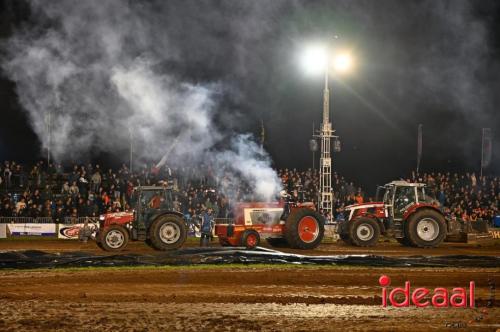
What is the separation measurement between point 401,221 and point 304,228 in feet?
11.0

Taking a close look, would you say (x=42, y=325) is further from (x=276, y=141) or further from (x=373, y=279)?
(x=276, y=141)

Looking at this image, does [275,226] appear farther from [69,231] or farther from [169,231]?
[69,231]

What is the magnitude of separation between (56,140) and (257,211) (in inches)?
487

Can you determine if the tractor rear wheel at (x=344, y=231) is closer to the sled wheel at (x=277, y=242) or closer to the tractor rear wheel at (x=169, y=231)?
the sled wheel at (x=277, y=242)

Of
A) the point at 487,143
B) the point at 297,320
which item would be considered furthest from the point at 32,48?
the point at 487,143

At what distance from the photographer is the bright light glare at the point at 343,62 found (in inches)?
892

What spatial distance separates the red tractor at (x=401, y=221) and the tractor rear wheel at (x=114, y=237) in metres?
6.87

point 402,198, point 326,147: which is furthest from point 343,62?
point 402,198

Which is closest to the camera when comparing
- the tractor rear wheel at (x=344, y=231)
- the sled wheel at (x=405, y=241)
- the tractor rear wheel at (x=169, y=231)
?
the tractor rear wheel at (x=169, y=231)

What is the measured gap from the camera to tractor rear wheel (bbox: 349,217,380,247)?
746 inches

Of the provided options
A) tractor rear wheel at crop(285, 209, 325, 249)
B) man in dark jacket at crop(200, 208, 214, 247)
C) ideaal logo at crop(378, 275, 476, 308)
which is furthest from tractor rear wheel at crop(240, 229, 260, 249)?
ideaal logo at crop(378, 275, 476, 308)

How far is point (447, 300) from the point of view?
9516 mm

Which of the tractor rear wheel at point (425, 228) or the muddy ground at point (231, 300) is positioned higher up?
the tractor rear wheel at point (425, 228)

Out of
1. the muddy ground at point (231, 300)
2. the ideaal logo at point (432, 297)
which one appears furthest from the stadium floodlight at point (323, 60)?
the ideaal logo at point (432, 297)
